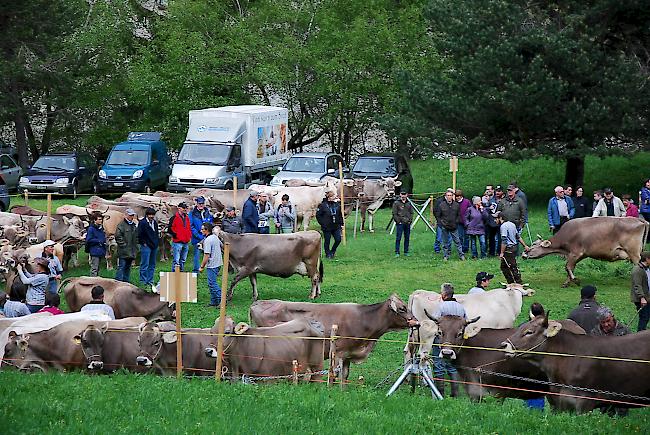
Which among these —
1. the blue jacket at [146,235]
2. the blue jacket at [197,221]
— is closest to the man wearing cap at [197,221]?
the blue jacket at [197,221]

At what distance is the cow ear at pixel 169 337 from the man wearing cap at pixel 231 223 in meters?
9.09

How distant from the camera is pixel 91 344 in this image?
1528cm

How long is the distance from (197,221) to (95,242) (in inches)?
117

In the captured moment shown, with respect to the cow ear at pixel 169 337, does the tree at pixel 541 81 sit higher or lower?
higher

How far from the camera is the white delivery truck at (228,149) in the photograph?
36.7m

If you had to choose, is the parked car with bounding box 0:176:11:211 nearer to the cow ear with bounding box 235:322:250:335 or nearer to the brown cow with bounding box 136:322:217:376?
the brown cow with bounding box 136:322:217:376

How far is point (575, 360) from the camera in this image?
13664 millimetres

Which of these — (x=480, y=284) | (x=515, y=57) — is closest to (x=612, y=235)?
(x=480, y=284)

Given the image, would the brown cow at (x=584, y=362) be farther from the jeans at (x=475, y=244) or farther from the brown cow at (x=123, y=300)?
the jeans at (x=475, y=244)

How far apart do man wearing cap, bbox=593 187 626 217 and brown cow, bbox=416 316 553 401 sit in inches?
513

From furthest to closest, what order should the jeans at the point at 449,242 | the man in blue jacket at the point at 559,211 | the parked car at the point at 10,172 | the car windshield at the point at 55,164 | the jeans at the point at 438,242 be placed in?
the parked car at the point at 10,172 < the car windshield at the point at 55,164 < the jeans at the point at 438,242 < the man in blue jacket at the point at 559,211 < the jeans at the point at 449,242

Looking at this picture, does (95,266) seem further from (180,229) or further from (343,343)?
(343,343)

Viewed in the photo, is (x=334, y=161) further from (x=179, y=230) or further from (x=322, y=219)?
(x=179, y=230)

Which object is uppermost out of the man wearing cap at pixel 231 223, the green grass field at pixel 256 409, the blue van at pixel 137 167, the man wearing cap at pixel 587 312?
the blue van at pixel 137 167
